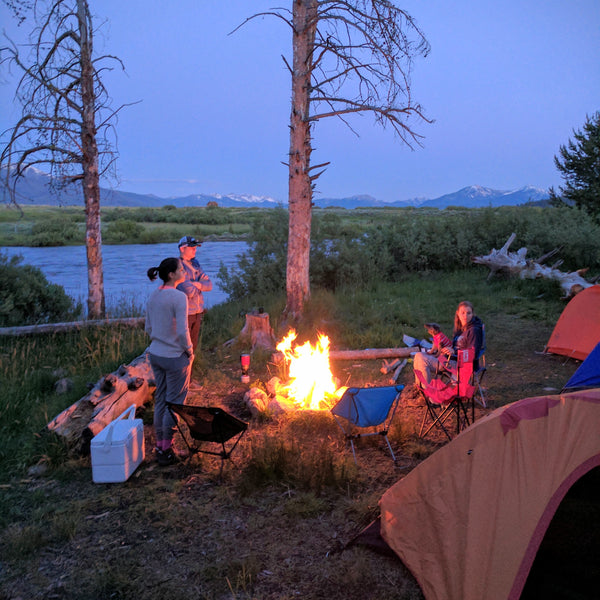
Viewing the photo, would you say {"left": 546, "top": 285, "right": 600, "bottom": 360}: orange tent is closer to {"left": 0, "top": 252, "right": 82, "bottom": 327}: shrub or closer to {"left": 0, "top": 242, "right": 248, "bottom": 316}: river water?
{"left": 0, "top": 242, "right": 248, "bottom": 316}: river water

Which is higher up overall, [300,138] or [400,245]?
[300,138]

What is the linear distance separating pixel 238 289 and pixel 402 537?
35.9ft

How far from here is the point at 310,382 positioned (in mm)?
6590

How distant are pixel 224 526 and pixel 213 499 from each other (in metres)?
0.42

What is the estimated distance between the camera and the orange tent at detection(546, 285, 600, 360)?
25.0 feet

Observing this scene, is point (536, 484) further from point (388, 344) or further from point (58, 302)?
point (58, 302)

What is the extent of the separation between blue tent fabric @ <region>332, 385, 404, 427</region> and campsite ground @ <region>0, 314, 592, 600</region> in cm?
40

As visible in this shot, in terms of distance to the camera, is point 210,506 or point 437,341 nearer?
point 210,506

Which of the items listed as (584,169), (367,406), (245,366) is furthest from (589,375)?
(584,169)

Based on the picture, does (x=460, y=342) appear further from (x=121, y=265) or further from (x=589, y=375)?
(x=121, y=265)

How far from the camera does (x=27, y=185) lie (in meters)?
10.2

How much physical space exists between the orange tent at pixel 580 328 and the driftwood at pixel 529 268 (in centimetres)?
393

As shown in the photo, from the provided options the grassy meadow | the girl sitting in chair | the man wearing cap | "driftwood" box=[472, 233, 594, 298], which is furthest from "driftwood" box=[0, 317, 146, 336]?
"driftwood" box=[472, 233, 594, 298]

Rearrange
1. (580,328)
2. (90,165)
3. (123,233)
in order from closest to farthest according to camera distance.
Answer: (580,328)
(90,165)
(123,233)
